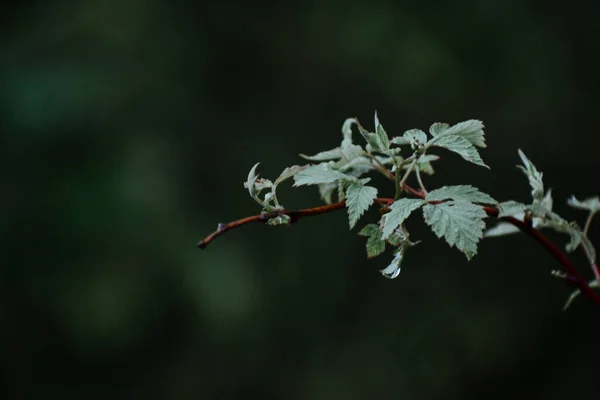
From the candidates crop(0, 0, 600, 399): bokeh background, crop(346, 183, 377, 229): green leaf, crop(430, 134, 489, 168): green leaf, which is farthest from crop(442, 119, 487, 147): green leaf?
crop(0, 0, 600, 399): bokeh background

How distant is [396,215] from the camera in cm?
62

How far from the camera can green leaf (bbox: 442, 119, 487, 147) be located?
27.8 inches

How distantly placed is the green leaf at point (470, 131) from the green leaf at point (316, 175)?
0.40 ft

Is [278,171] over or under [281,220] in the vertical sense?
under

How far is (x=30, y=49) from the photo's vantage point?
12.1ft

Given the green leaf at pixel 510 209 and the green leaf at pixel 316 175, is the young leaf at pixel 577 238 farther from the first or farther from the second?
the green leaf at pixel 316 175

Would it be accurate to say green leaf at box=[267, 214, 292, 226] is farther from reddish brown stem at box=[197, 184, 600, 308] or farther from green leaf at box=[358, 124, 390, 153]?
green leaf at box=[358, 124, 390, 153]

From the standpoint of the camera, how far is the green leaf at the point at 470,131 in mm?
707

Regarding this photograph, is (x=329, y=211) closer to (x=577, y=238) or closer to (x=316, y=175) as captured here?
(x=316, y=175)

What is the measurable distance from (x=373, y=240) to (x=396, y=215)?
5 centimetres

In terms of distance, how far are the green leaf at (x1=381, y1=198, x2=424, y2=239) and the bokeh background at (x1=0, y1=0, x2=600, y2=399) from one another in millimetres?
2908

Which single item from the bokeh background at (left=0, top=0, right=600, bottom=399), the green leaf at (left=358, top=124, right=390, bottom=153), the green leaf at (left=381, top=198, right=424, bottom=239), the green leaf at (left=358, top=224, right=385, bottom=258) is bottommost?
the bokeh background at (left=0, top=0, right=600, bottom=399)

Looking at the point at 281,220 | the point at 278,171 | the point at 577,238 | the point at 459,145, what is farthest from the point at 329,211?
the point at 278,171

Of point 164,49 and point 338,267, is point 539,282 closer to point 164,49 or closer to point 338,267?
point 338,267
